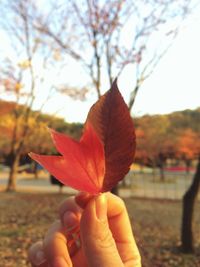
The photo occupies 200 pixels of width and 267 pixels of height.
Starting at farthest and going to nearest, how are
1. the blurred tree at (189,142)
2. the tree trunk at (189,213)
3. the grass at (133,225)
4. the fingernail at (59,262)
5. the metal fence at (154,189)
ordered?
the blurred tree at (189,142) < the metal fence at (154,189) < the tree trunk at (189,213) < the grass at (133,225) < the fingernail at (59,262)

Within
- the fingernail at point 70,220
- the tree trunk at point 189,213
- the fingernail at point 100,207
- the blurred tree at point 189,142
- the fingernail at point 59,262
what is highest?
the blurred tree at point 189,142

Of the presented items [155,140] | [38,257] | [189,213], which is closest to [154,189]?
[155,140]

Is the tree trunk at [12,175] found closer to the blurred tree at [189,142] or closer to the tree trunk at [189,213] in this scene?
the blurred tree at [189,142]

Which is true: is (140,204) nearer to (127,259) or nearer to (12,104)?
(12,104)

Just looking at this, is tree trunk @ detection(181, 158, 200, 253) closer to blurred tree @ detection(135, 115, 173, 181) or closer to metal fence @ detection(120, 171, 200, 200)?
metal fence @ detection(120, 171, 200, 200)

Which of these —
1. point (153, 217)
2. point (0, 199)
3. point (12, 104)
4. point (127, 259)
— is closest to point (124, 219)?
point (127, 259)

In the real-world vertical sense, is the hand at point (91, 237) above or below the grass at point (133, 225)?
above

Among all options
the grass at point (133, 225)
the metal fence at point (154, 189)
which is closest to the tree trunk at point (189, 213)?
the grass at point (133, 225)

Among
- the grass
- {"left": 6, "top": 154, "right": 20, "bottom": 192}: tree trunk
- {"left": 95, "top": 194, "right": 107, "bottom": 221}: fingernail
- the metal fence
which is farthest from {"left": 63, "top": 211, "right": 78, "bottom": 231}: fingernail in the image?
{"left": 6, "top": 154, "right": 20, "bottom": 192}: tree trunk
